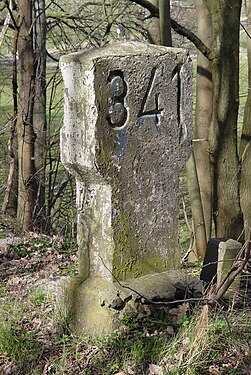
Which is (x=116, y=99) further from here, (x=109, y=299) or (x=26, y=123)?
(x=26, y=123)

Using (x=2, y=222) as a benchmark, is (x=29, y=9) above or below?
above

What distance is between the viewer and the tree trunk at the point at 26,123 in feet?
30.6

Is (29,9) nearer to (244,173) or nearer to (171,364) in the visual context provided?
(244,173)

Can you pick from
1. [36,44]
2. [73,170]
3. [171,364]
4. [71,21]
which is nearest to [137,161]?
[73,170]

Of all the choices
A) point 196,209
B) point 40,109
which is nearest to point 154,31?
point 40,109

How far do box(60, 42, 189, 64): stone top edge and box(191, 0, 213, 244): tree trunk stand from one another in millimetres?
4143

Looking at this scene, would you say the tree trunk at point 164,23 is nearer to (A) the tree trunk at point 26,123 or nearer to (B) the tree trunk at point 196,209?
(B) the tree trunk at point 196,209

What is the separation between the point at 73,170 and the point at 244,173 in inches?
190

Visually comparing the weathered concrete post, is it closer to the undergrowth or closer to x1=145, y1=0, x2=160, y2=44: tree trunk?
the undergrowth

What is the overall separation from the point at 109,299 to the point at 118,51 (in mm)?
1673

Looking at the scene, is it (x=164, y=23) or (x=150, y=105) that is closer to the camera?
(x=150, y=105)

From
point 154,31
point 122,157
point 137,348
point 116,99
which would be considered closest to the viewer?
point 137,348

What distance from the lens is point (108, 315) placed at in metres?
4.23

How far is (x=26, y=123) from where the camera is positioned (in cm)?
938
